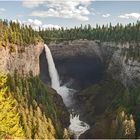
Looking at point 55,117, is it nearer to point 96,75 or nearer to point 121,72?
point 121,72

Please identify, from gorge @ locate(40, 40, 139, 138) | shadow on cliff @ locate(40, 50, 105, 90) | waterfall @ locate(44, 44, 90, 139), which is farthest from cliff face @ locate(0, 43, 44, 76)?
shadow on cliff @ locate(40, 50, 105, 90)

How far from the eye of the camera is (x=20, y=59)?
447ft

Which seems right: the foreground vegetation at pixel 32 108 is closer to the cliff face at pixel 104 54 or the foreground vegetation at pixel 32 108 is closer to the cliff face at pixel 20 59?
the cliff face at pixel 20 59

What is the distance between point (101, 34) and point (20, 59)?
58761 millimetres

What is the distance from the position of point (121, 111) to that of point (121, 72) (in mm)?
41146

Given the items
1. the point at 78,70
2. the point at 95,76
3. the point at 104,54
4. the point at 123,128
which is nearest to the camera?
the point at 123,128

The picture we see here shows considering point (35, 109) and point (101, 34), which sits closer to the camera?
point (35, 109)

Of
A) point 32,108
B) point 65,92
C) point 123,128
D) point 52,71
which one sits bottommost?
point 65,92

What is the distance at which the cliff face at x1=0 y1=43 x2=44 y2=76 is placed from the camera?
125 m

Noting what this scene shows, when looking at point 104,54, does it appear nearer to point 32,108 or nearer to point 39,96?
point 39,96

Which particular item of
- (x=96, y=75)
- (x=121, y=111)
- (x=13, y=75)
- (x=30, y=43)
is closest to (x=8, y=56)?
(x=13, y=75)

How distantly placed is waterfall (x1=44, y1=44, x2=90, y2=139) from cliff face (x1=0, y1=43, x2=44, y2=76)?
733 inches

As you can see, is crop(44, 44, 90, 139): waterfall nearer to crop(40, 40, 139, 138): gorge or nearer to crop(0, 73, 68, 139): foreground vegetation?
crop(40, 40, 139, 138): gorge

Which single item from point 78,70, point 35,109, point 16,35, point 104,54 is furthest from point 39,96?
point 78,70
